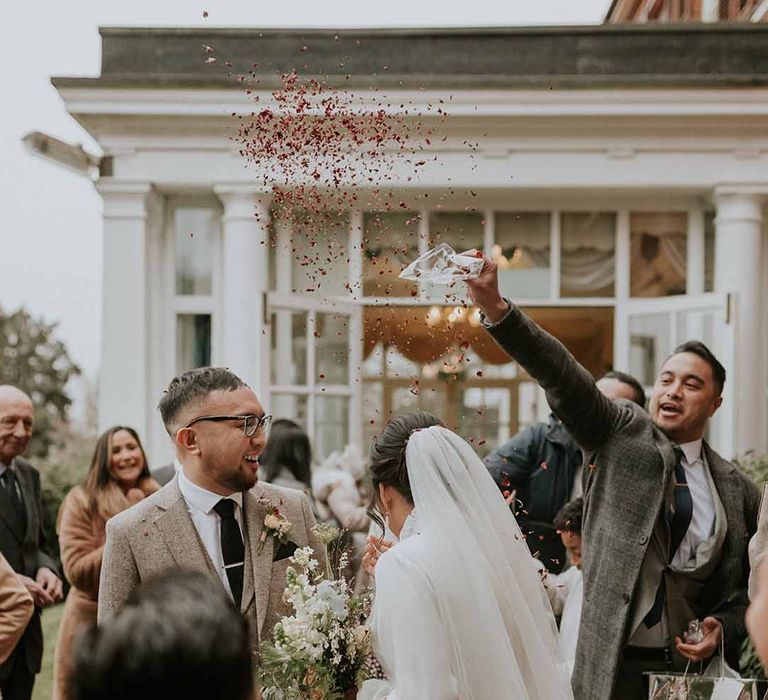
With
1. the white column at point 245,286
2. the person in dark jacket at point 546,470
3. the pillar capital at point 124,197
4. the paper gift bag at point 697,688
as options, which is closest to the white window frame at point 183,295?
the white column at point 245,286

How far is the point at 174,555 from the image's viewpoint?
329 centimetres

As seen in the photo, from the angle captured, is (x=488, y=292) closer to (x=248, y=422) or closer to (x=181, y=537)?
(x=248, y=422)

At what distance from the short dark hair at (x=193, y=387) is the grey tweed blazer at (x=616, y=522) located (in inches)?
41.7

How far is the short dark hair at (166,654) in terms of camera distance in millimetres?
1479

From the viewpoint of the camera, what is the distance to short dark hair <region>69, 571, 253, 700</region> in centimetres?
148

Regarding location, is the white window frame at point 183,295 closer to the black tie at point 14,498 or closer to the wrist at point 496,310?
the black tie at point 14,498

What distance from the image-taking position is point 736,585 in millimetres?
3898

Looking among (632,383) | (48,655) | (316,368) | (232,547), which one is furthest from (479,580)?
(48,655)

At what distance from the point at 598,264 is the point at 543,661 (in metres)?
6.75

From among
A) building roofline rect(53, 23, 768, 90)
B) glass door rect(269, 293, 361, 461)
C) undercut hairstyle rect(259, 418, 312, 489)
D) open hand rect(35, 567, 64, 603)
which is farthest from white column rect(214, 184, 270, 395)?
open hand rect(35, 567, 64, 603)

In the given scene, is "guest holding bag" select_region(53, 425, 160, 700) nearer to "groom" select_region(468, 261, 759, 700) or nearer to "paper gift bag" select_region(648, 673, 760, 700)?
"groom" select_region(468, 261, 759, 700)

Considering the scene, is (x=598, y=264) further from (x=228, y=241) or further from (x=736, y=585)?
(x=736, y=585)

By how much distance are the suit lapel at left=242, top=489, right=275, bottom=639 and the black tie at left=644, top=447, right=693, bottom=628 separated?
1449 millimetres

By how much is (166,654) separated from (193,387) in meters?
1.97
